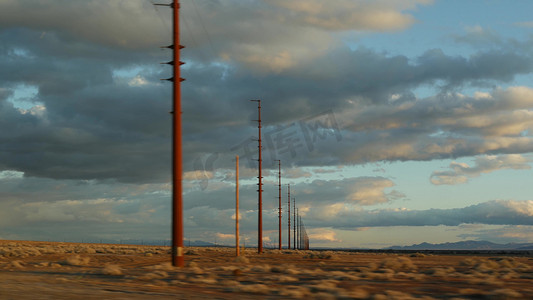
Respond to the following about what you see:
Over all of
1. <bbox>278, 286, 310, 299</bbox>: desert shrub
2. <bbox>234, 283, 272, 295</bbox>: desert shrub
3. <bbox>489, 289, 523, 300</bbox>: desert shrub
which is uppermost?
<bbox>489, 289, 523, 300</bbox>: desert shrub

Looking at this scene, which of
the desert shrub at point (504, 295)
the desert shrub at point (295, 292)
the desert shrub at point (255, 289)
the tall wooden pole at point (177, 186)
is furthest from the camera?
the tall wooden pole at point (177, 186)

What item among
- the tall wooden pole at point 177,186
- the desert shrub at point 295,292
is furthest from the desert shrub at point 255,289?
the tall wooden pole at point 177,186

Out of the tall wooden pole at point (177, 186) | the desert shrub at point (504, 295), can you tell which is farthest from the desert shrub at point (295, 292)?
the tall wooden pole at point (177, 186)

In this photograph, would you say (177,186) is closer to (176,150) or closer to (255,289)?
(176,150)

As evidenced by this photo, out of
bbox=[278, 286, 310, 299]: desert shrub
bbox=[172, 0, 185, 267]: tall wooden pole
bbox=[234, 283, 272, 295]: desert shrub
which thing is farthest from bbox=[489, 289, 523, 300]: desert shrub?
bbox=[172, 0, 185, 267]: tall wooden pole

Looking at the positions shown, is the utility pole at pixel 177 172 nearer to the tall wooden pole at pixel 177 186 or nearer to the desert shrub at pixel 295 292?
the tall wooden pole at pixel 177 186

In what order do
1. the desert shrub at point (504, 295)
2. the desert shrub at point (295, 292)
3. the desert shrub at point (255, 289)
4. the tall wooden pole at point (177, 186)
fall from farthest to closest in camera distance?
the tall wooden pole at point (177, 186) → the desert shrub at point (255, 289) → the desert shrub at point (295, 292) → the desert shrub at point (504, 295)

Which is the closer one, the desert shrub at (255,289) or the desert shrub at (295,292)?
the desert shrub at (295,292)

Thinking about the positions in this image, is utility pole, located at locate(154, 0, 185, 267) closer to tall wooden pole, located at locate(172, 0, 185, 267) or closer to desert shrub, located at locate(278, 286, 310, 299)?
tall wooden pole, located at locate(172, 0, 185, 267)

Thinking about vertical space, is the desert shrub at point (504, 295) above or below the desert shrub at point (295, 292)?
above

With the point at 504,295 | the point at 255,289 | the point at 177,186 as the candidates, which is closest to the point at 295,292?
the point at 255,289

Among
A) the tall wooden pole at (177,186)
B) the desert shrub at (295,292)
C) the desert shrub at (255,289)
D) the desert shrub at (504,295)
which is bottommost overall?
the desert shrub at (255,289)

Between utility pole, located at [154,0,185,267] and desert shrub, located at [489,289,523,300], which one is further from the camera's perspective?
utility pole, located at [154,0,185,267]

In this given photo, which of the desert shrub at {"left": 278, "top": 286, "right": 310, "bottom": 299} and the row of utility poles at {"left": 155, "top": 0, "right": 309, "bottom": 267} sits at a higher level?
the row of utility poles at {"left": 155, "top": 0, "right": 309, "bottom": 267}
